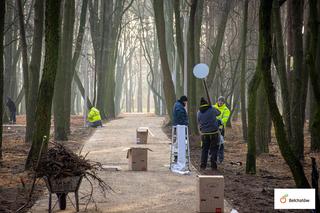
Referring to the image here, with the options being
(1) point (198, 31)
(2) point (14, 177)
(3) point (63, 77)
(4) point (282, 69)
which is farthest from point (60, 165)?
(1) point (198, 31)

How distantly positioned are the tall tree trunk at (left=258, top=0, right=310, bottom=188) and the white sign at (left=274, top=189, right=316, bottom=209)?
1.32 feet

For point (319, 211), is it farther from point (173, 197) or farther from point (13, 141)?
point (13, 141)

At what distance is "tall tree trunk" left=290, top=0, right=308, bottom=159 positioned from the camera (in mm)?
15742

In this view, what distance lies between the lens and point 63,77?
2252 cm

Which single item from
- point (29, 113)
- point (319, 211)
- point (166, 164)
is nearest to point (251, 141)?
point (166, 164)

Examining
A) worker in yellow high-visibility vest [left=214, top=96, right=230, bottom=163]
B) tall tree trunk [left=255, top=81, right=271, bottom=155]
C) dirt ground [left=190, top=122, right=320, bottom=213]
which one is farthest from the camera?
tall tree trunk [left=255, top=81, right=271, bottom=155]

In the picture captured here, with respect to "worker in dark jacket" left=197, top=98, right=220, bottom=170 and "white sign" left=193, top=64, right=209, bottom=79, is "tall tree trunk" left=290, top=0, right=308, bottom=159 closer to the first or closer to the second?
"worker in dark jacket" left=197, top=98, right=220, bottom=170

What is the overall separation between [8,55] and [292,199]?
2937 cm

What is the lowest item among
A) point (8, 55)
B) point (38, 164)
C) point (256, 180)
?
point (256, 180)

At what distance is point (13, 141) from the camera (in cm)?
2281

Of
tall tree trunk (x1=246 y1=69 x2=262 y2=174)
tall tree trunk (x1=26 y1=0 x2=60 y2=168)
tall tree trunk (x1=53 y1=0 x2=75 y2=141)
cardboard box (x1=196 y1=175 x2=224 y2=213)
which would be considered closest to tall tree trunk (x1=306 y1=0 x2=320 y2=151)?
tall tree trunk (x1=246 y1=69 x2=262 y2=174)

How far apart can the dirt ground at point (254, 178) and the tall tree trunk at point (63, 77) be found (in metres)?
5.42

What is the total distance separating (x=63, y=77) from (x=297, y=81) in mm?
9999

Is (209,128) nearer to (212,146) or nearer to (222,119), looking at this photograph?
(212,146)
